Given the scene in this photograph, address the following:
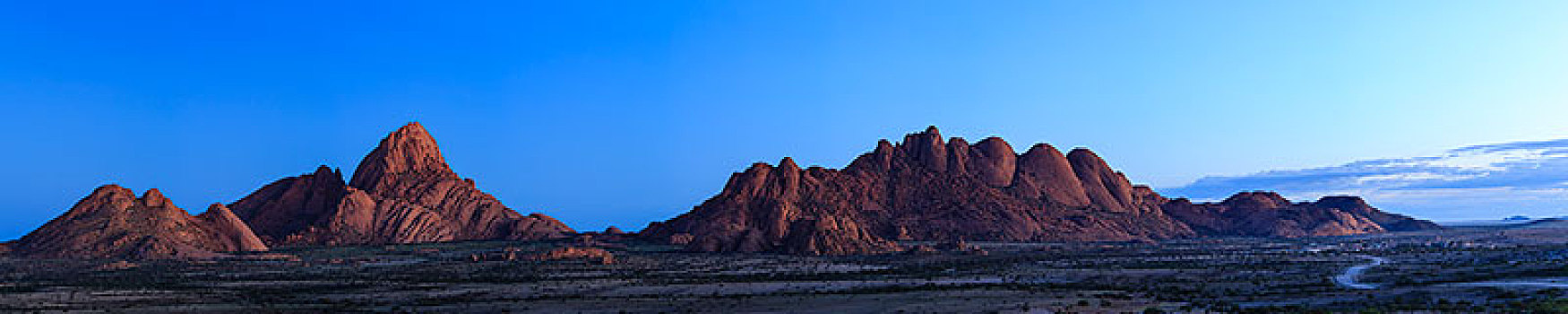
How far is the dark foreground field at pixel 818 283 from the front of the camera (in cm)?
5128

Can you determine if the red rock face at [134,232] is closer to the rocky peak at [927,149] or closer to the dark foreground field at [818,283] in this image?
the dark foreground field at [818,283]

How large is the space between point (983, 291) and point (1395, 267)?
36001mm

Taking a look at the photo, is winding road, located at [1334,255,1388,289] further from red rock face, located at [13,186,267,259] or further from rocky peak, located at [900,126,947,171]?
red rock face, located at [13,186,267,259]

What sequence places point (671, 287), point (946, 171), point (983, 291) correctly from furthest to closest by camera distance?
point (946, 171), point (671, 287), point (983, 291)

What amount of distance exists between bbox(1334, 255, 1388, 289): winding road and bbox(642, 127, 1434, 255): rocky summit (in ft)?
213

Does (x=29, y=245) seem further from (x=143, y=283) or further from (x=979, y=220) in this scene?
(x=979, y=220)

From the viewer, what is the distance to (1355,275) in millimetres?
70812

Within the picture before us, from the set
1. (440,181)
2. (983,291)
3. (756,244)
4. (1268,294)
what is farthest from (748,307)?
(440,181)

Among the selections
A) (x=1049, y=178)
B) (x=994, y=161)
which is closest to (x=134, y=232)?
(x=994, y=161)

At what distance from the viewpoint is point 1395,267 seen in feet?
253

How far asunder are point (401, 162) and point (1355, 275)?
138m

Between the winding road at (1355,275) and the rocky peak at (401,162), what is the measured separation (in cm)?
12756

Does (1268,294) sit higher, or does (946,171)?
(946,171)

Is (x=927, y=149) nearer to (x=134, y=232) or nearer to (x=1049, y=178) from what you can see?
(x=1049, y=178)
